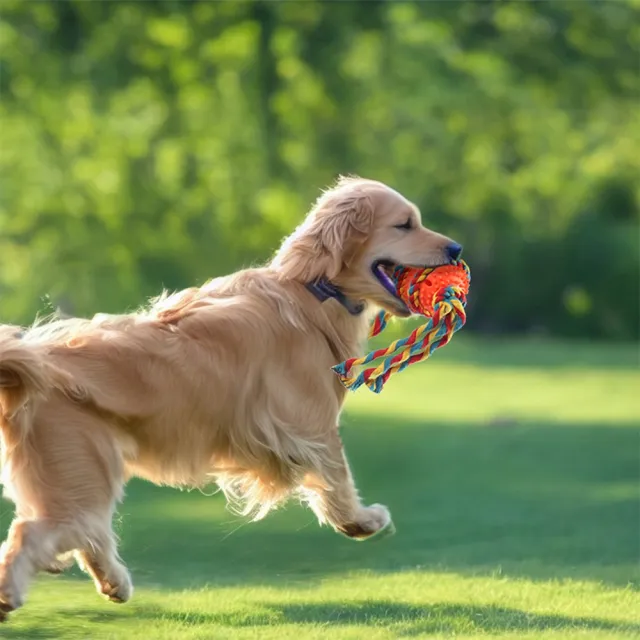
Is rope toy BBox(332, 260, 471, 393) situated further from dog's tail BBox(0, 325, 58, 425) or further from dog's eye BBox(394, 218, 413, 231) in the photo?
dog's tail BBox(0, 325, 58, 425)

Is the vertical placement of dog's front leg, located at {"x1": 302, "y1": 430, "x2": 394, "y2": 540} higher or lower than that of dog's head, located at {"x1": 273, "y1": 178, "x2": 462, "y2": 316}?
lower

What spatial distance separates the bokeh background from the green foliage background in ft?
0.12

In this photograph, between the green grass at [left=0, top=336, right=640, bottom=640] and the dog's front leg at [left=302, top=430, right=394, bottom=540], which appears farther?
the dog's front leg at [left=302, top=430, right=394, bottom=540]

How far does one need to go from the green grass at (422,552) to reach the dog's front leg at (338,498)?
327mm

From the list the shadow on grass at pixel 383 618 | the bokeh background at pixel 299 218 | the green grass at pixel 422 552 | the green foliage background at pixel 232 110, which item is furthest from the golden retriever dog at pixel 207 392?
the green foliage background at pixel 232 110

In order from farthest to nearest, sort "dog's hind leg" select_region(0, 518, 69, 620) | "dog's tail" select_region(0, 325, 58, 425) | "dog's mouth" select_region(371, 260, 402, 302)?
1. "dog's mouth" select_region(371, 260, 402, 302)
2. "dog's tail" select_region(0, 325, 58, 425)
3. "dog's hind leg" select_region(0, 518, 69, 620)

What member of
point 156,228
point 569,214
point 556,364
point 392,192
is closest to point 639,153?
point 569,214

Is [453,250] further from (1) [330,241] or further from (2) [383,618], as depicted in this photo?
(2) [383,618]

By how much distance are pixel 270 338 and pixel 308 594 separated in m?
1.27

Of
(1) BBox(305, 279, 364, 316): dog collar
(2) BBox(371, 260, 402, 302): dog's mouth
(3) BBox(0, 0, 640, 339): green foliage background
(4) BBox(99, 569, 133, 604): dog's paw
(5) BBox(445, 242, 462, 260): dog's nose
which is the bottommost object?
(4) BBox(99, 569, 133, 604): dog's paw

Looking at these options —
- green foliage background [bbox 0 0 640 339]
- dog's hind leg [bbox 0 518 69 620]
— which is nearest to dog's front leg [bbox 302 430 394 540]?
dog's hind leg [bbox 0 518 69 620]

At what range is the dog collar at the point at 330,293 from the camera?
237 inches

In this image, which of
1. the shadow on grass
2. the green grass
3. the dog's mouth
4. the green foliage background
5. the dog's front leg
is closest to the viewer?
the shadow on grass

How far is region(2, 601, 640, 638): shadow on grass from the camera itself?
17.6 feet
